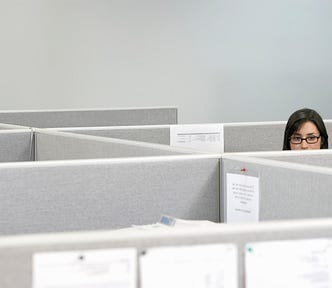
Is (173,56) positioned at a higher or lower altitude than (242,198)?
higher

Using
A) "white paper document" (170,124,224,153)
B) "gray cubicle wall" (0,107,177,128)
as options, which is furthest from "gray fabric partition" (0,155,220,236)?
"gray cubicle wall" (0,107,177,128)

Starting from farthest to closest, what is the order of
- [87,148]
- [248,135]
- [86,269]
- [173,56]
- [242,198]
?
[173,56]
[248,135]
[87,148]
[242,198]
[86,269]

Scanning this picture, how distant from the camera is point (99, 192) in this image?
1593 millimetres

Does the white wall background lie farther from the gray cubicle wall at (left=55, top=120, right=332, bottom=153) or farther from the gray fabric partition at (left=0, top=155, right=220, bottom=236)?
the gray fabric partition at (left=0, top=155, right=220, bottom=236)

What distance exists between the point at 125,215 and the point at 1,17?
3108 millimetres

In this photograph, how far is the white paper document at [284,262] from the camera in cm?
86

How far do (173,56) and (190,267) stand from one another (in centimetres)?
395

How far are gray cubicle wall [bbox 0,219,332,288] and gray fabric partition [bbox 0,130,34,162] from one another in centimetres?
161

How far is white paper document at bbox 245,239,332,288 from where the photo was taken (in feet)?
2.82

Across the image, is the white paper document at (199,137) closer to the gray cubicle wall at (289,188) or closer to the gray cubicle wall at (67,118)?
the gray cubicle wall at (289,188)

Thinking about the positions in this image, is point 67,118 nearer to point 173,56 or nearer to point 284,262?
point 173,56

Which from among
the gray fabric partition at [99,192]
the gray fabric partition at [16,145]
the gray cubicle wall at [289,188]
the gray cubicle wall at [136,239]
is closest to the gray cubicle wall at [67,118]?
the gray fabric partition at [16,145]

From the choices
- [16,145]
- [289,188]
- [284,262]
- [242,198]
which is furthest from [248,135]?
[284,262]

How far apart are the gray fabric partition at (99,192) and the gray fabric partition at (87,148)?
9 cm
